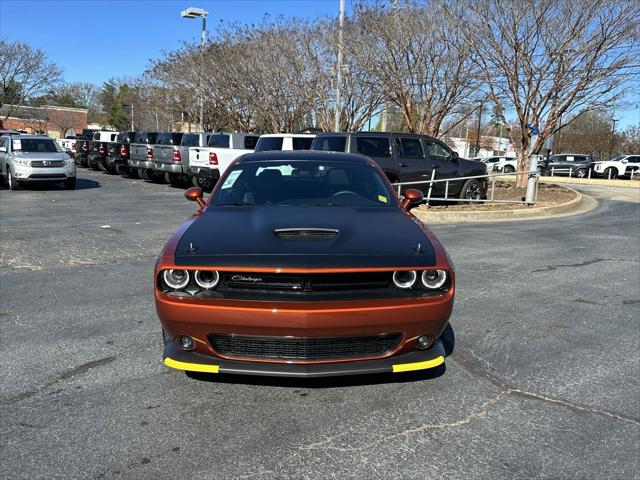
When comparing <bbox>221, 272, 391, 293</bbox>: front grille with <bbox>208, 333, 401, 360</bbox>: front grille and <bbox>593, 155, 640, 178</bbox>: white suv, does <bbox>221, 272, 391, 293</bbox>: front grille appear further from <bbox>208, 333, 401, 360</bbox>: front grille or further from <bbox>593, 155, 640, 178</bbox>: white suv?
<bbox>593, 155, 640, 178</bbox>: white suv

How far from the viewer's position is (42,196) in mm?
15281

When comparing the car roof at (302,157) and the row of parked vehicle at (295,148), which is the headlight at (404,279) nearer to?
the car roof at (302,157)

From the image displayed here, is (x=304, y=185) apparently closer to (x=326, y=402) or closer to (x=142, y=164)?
(x=326, y=402)

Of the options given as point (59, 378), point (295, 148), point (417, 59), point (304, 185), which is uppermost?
point (417, 59)

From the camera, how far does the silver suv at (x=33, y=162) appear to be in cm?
1641

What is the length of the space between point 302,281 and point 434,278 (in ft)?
2.87

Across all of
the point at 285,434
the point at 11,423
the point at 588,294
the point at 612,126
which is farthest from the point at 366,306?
the point at 612,126

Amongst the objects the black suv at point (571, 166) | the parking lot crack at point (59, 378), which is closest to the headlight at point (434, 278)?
the parking lot crack at point (59, 378)

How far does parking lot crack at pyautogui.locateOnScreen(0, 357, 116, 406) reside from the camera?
342 centimetres

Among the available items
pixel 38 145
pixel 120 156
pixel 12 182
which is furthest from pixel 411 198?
pixel 120 156

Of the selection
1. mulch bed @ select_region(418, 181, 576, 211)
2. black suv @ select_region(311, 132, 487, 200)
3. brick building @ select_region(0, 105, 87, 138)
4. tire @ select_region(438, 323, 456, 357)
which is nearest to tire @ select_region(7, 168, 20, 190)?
black suv @ select_region(311, 132, 487, 200)

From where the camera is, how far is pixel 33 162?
54.0 feet

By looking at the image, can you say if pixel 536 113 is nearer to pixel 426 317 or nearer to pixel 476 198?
pixel 476 198

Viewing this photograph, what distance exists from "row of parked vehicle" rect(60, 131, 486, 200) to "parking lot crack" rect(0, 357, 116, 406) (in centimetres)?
931
